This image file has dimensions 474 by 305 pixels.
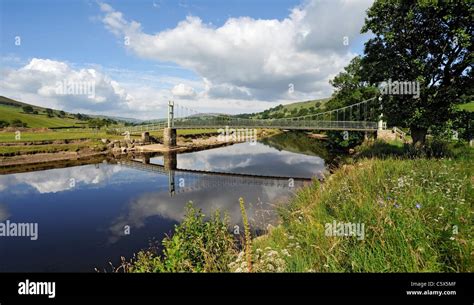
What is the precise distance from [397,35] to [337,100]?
46485 mm

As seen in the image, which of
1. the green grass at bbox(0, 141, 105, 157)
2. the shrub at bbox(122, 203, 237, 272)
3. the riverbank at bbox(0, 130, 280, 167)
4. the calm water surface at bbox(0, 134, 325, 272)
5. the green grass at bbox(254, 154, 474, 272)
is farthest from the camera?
the green grass at bbox(0, 141, 105, 157)

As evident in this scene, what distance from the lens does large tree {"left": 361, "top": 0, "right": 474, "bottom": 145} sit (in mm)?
12602

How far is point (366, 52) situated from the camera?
54.1 feet

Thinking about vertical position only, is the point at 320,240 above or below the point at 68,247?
above

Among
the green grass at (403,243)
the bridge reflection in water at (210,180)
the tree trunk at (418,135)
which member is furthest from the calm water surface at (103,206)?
the tree trunk at (418,135)

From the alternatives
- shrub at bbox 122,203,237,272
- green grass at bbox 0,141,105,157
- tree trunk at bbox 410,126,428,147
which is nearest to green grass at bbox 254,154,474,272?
shrub at bbox 122,203,237,272

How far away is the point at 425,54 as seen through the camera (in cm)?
1352

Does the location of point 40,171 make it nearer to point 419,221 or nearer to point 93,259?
point 93,259

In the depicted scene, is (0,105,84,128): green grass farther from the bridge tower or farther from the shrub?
the shrub

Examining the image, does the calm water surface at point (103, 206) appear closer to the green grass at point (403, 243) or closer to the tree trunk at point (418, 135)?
the green grass at point (403, 243)

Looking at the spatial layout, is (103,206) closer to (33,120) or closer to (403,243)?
(403,243)

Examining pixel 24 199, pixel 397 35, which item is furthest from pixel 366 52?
pixel 24 199

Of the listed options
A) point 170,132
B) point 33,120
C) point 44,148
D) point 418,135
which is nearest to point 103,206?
point 418,135

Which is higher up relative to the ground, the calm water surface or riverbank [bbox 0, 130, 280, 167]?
riverbank [bbox 0, 130, 280, 167]
